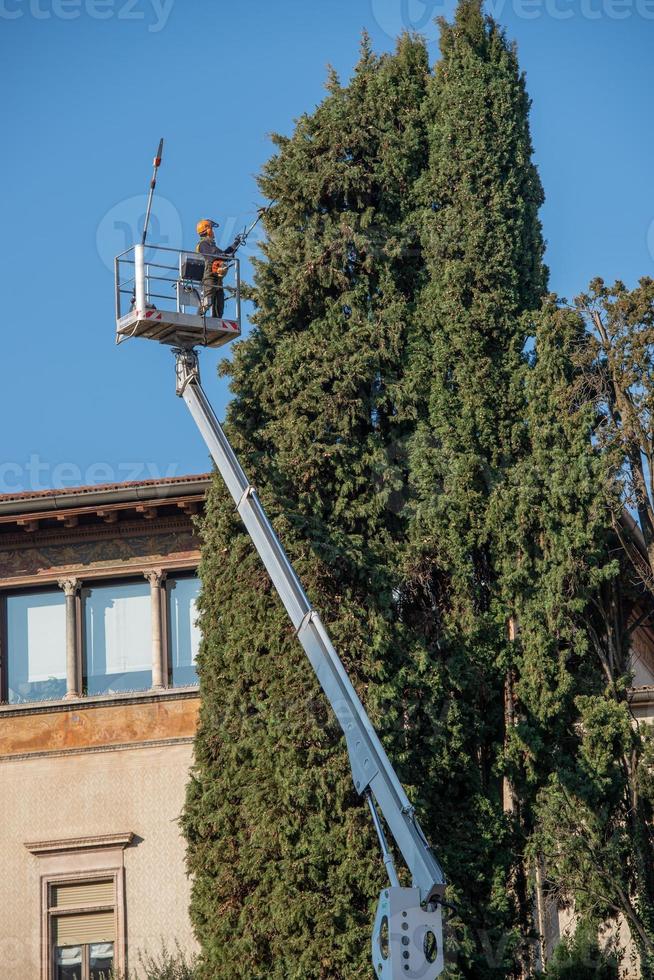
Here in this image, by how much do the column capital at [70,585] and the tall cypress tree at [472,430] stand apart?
18.0 feet

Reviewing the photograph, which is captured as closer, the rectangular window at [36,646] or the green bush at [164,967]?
the green bush at [164,967]

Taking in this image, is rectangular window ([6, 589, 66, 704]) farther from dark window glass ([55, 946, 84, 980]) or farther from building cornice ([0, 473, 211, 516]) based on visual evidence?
dark window glass ([55, 946, 84, 980])

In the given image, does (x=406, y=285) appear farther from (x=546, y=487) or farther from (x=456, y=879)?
(x=456, y=879)

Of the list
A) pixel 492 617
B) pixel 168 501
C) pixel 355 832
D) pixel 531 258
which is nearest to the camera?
pixel 355 832

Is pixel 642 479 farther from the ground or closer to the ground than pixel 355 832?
farther from the ground

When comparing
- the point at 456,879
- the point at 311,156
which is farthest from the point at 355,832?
the point at 311,156

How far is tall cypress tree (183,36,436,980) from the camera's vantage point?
18.8 metres

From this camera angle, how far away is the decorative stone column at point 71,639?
2311 cm

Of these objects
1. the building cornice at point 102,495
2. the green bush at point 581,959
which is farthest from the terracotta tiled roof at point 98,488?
the green bush at point 581,959

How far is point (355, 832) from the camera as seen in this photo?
61.1 ft

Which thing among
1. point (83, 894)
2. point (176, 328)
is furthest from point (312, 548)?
point (83, 894)

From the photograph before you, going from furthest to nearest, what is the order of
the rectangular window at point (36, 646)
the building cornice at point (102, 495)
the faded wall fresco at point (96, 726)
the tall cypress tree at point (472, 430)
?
the rectangular window at point (36, 646)
the building cornice at point (102, 495)
the faded wall fresco at point (96, 726)
the tall cypress tree at point (472, 430)

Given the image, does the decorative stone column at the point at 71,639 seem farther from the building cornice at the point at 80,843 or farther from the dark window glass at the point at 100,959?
the dark window glass at the point at 100,959

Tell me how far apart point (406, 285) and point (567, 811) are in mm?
6997
